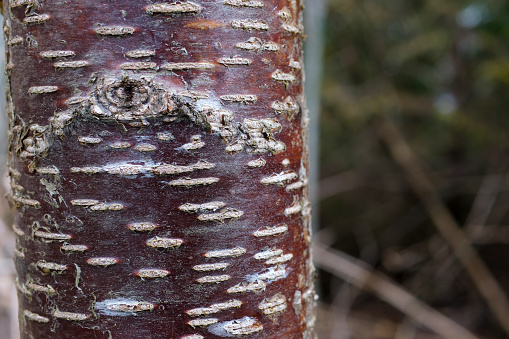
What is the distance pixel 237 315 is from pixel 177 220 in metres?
0.18

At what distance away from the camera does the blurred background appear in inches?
210

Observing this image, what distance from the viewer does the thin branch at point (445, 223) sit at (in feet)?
17.5

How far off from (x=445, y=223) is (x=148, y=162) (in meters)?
5.38

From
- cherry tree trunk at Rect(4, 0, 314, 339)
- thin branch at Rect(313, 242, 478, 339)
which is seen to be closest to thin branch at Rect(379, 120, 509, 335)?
thin branch at Rect(313, 242, 478, 339)

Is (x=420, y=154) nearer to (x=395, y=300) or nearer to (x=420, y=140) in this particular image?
(x=420, y=140)

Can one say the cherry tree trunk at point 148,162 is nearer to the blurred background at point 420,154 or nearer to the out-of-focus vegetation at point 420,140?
the blurred background at point 420,154

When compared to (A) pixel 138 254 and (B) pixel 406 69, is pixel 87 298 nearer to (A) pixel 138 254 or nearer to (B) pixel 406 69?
(A) pixel 138 254

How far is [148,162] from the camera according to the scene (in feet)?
2.27

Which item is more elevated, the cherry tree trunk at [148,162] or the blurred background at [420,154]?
the cherry tree trunk at [148,162]

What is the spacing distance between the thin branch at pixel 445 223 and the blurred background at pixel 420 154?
0.5 inches

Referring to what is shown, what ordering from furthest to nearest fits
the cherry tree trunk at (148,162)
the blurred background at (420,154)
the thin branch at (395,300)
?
the blurred background at (420,154), the thin branch at (395,300), the cherry tree trunk at (148,162)

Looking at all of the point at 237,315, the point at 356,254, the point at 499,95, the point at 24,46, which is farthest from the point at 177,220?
the point at 356,254

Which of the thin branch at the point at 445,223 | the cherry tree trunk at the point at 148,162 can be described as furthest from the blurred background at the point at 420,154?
the cherry tree trunk at the point at 148,162

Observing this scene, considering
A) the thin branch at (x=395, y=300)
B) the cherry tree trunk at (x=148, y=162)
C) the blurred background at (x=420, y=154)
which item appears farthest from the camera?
the blurred background at (x=420, y=154)
